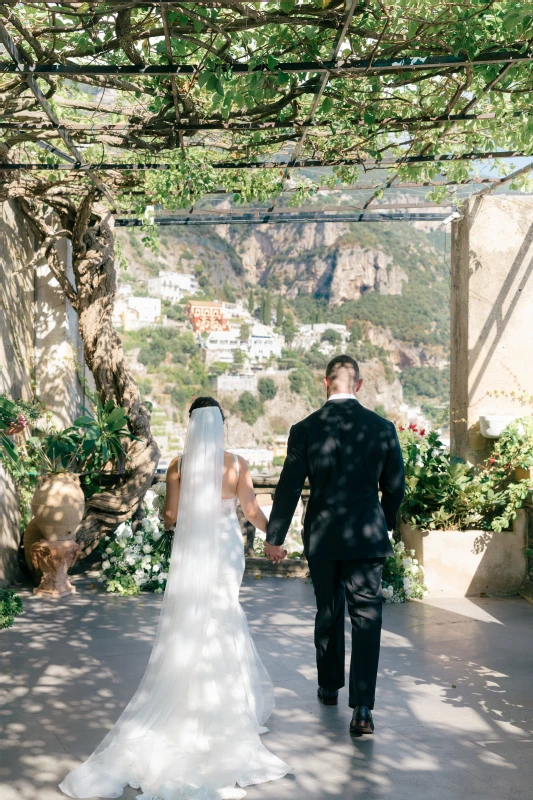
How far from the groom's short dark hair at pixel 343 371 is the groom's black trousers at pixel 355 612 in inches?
31.7

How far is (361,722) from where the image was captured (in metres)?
3.50

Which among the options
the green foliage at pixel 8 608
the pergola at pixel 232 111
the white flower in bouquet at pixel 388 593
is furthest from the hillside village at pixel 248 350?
the green foliage at pixel 8 608

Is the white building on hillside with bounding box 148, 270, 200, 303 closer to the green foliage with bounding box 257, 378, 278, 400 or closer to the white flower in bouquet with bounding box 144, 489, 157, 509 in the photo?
the green foliage with bounding box 257, 378, 278, 400

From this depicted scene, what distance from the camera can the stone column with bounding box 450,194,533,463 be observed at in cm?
713

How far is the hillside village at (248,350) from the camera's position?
54.4 m

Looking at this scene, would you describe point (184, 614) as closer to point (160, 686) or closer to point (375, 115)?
point (160, 686)

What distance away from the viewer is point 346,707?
152 inches

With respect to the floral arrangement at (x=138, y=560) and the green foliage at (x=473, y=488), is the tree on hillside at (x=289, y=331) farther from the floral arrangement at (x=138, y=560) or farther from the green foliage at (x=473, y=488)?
the green foliage at (x=473, y=488)

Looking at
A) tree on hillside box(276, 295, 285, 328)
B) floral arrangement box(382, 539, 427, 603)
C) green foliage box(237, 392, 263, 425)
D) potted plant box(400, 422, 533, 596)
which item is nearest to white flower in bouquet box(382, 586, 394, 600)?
floral arrangement box(382, 539, 427, 603)

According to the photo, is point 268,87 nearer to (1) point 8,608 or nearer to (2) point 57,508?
(2) point 57,508

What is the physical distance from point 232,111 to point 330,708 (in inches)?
144

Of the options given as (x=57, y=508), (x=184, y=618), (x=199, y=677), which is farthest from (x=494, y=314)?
(x=199, y=677)

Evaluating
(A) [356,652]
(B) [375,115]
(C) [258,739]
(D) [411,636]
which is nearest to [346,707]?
(A) [356,652]

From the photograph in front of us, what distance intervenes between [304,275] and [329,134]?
62.8 metres
